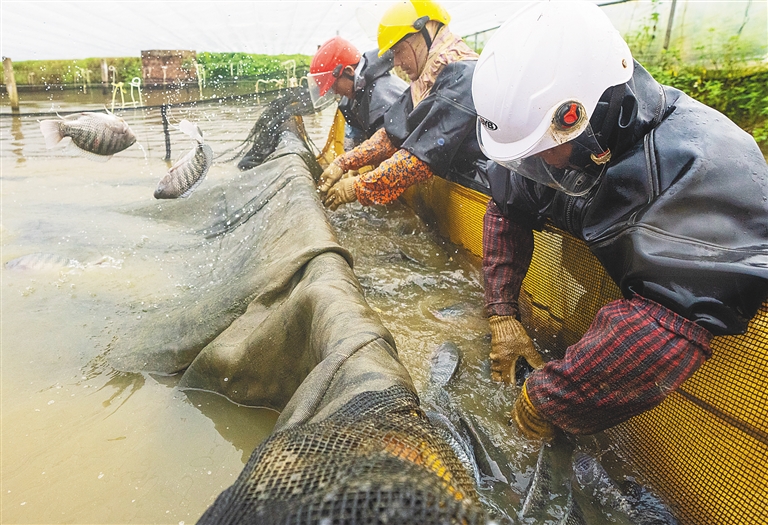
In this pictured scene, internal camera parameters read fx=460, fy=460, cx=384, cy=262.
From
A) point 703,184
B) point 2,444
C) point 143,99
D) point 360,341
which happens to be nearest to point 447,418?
point 360,341

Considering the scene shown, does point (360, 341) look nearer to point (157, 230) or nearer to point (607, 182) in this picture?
point (607, 182)

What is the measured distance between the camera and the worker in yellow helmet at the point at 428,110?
3.53m

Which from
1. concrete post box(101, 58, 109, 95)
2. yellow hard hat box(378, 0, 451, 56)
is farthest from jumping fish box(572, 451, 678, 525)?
concrete post box(101, 58, 109, 95)

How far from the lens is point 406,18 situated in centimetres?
369

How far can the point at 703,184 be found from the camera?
1524 millimetres

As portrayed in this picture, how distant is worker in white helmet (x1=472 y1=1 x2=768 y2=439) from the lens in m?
1.50

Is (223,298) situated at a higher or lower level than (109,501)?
higher

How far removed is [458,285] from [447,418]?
5.31 ft

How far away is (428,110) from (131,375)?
2.83 m

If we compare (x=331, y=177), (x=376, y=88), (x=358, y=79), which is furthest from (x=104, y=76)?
(x=331, y=177)

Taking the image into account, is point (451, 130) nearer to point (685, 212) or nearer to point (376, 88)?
point (376, 88)

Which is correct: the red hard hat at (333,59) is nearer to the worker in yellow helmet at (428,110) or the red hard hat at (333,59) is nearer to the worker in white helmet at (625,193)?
the worker in yellow helmet at (428,110)

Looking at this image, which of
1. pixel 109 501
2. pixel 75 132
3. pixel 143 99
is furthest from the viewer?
pixel 143 99

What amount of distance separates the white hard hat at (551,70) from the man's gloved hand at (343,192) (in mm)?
2329
